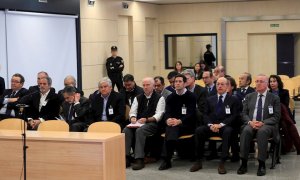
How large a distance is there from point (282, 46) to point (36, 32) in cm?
897

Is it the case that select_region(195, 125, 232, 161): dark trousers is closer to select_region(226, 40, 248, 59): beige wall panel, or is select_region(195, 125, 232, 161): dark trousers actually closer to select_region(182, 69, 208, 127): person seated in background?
select_region(182, 69, 208, 127): person seated in background

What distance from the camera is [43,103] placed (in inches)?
313

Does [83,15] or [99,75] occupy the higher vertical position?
[83,15]

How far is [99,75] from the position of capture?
1433 cm

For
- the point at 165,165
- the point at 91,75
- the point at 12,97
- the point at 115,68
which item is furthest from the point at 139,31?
the point at 165,165

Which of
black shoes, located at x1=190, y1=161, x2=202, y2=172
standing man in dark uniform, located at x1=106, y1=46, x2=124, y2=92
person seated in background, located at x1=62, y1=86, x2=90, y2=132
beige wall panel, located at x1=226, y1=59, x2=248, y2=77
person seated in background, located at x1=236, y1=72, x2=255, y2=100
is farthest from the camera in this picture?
beige wall panel, located at x1=226, y1=59, x2=248, y2=77

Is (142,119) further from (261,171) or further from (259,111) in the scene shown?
(261,171)

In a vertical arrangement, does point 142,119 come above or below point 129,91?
below

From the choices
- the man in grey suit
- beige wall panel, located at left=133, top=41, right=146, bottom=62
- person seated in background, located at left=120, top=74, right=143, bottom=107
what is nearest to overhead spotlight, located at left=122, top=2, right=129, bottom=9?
beige wall panel, located at left=133, top=41, right=146, bottom=62

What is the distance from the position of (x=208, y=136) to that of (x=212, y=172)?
1.62 ft

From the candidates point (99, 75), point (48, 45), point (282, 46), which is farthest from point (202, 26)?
point (48, 45)

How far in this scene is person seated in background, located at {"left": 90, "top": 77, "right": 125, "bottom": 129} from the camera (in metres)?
7.73

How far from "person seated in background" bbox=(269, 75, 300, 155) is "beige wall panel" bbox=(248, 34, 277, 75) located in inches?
381

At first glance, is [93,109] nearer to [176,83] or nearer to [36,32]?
[176,83]
